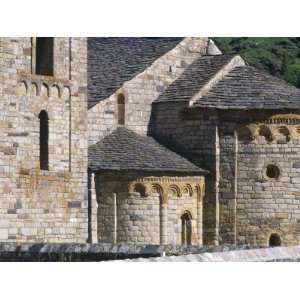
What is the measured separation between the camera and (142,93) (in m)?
45.4

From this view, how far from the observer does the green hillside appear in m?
68.7

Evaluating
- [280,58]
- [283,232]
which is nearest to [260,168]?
[283,232]

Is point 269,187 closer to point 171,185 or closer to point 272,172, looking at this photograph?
point 272,172

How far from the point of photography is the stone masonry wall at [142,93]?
1742 inches

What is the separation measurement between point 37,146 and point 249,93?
24.3 feet

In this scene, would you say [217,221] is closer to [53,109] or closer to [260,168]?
[260,168]

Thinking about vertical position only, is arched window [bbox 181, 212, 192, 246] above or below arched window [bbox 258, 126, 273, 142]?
below

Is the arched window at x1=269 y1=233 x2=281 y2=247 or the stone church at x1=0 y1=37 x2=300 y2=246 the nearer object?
the stone church at x1=0 y1=37 x2=300 y2=246

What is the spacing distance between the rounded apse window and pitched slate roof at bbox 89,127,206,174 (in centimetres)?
182

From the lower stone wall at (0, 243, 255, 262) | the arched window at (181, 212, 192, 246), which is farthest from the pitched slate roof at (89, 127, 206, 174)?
the lower stone wall at (0, 243, 255, 262)

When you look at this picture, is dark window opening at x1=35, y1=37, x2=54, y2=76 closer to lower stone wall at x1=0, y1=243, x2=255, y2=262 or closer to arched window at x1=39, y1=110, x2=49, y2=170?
arched window at x1=39, y1=110, x2=49, y2=170

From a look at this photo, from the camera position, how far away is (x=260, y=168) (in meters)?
44.0

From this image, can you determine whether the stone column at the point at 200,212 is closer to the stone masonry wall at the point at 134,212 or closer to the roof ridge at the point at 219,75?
the stone masonry wall at the point at 134,212

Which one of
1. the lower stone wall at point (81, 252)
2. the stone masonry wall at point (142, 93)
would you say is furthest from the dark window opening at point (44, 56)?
the lower stone wall at point (81, 252)
